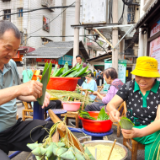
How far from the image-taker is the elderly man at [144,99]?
182 cm

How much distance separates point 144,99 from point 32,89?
4.85 ft

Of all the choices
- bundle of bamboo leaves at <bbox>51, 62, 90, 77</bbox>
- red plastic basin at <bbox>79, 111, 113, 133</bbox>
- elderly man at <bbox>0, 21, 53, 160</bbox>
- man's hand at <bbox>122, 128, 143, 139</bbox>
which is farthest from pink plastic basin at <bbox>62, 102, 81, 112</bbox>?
man's hand at <bbox>122, 128, 143, 139</bbox>

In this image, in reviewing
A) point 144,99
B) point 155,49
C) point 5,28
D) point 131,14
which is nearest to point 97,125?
point 144,99

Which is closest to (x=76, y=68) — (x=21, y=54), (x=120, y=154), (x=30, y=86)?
(x=30, y=86)

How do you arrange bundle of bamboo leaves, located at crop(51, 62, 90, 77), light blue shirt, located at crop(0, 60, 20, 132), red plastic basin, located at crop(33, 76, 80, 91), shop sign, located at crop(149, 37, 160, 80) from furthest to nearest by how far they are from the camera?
shop sign, located at crop(149, 37, 160, 80) → bundle of bamboo leaves, located at crop(51, 62, 90, 77) → red plastic basin, located at crop(33, 76, 80, 91) → light blue shirt, located at crop(0, 60, 20, 132)

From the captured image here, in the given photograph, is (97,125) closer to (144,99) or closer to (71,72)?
(144,99)

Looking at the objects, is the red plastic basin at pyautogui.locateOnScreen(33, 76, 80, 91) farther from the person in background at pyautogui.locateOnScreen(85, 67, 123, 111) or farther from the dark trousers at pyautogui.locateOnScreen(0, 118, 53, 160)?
the person in background at pyautogui.locateOnScreen(85, 67, 123, 111)

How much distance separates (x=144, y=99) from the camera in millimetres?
2012

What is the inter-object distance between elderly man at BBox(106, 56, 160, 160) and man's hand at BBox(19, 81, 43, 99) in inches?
38.8

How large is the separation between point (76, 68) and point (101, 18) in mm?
6412

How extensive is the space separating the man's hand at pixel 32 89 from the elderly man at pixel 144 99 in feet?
3.23

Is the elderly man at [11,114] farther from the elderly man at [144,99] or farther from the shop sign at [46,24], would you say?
the shop sign at [46,24]

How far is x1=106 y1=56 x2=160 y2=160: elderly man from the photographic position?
1822 mm

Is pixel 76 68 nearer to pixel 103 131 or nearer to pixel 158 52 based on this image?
pixel 103 131
